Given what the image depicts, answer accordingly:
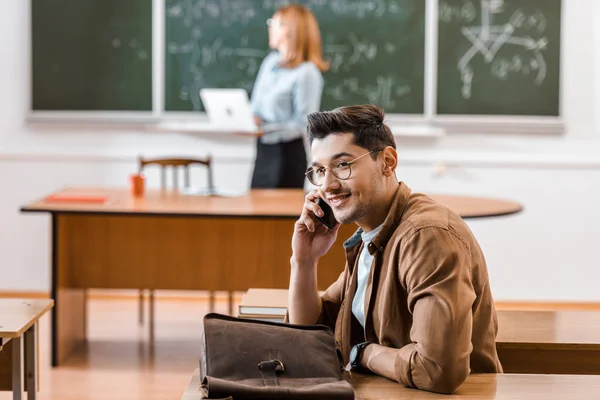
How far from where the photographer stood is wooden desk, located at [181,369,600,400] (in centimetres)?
202

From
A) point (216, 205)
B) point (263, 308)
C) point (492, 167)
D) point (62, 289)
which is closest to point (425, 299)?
point (263, 308)

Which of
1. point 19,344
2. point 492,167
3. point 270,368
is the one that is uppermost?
point 492,167

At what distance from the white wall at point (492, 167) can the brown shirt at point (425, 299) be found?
11.5 ft

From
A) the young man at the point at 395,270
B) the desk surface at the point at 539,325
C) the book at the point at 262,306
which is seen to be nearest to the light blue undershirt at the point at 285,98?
the desk surface at the point at 539,325

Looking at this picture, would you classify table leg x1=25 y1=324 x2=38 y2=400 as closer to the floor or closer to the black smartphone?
the floor

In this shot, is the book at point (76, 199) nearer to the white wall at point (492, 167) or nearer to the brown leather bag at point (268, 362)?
the white wall at point (492, 167)

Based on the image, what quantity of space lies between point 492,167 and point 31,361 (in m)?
3.56

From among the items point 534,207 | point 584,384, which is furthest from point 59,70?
point 584,384

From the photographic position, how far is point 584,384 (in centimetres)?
211

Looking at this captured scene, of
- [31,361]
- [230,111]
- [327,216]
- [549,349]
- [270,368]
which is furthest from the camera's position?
[230,111]

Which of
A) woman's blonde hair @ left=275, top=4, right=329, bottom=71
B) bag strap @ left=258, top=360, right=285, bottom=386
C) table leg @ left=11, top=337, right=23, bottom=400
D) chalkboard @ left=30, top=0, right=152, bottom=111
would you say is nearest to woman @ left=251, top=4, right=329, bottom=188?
woman's blonde hair @ left=275, top=4, right=329, bottom=71

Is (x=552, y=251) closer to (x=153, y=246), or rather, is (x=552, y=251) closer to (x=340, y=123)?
(x=153, y=246)

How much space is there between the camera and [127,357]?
15.7 feet

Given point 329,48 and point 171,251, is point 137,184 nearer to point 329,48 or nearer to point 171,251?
point 171,251
